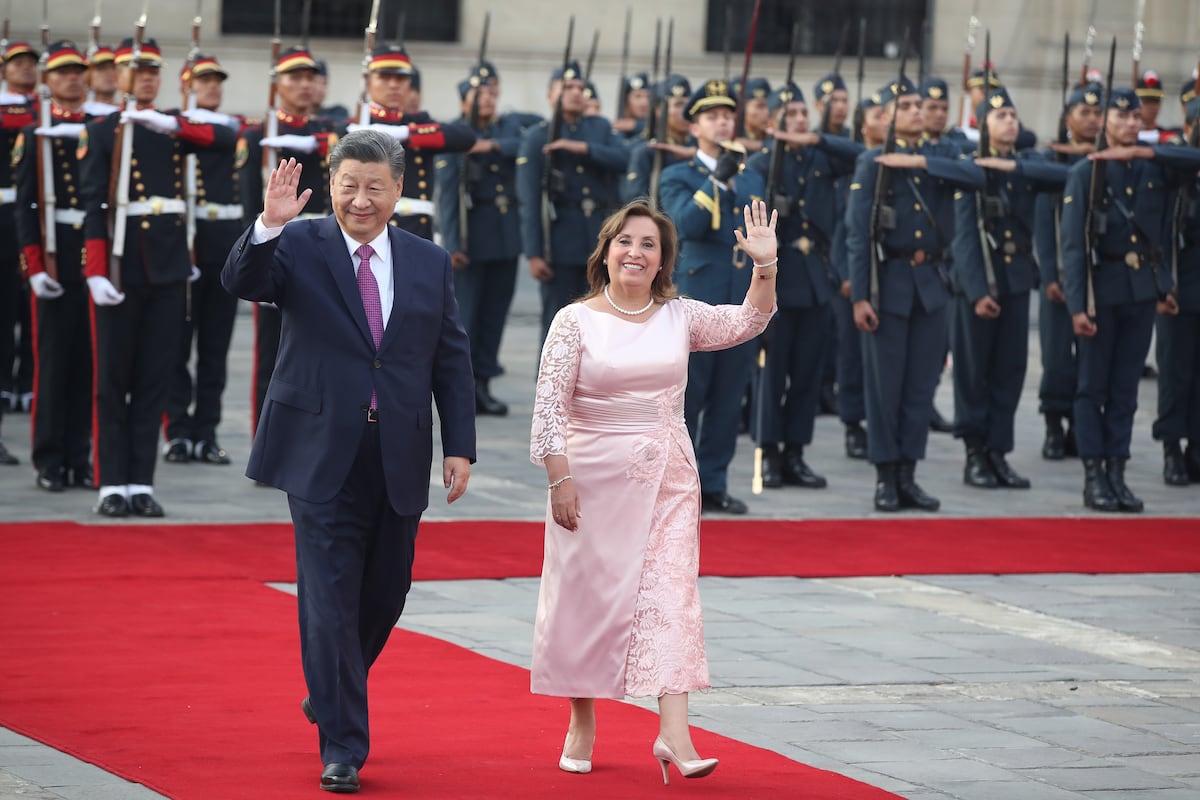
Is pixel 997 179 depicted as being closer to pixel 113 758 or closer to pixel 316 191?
pixel 316 191

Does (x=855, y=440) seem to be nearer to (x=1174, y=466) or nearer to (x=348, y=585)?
(x=1174, y=466)

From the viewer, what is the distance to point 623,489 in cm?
556

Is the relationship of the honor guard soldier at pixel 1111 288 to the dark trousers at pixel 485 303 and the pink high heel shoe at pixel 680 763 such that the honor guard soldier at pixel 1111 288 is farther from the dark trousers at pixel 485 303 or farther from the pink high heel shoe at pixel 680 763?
the pink high heel shoe at pixel 680 763

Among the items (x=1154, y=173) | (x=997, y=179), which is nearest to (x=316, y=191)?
(x=997, y=179)

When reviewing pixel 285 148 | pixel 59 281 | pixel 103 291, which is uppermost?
pixel 285 148

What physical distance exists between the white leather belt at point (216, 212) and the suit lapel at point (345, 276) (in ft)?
19.5

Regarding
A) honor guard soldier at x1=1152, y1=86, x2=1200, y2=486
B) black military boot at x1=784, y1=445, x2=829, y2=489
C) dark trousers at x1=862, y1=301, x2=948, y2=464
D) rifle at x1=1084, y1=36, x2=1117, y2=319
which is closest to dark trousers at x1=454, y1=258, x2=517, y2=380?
black military boot at x1=784, y1=445, x2=829, y2=489

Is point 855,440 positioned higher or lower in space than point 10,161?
lower

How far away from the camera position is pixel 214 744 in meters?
5.53

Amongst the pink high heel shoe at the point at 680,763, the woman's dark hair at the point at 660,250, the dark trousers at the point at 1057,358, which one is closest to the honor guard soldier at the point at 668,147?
the dark trousers at the point at 1057,358

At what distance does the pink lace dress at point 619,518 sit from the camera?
547cm

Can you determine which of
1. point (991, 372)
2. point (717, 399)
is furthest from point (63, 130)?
point (991, 372)

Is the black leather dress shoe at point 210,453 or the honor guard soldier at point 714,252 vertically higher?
the honor guard soldier at point 714,252

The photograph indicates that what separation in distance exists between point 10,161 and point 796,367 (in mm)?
4239
